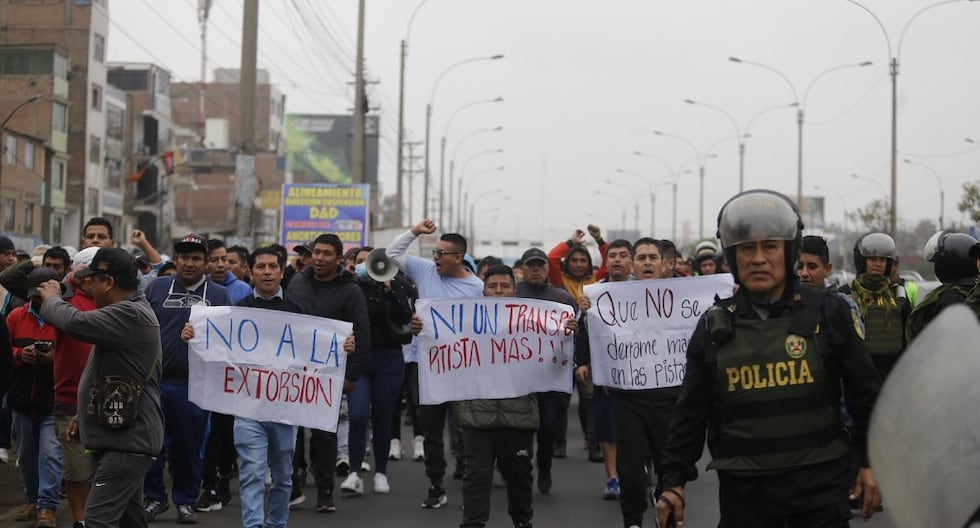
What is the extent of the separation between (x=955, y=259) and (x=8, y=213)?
4480cm

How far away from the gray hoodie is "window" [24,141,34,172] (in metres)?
44.2

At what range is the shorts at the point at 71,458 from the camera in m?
8.01

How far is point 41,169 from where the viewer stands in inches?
1959

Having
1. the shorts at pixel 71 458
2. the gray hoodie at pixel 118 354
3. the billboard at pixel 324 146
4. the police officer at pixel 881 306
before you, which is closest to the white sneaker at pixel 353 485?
the shorts at pixel 71 458

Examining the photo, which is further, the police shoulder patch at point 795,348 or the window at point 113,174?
the window at point 113,174

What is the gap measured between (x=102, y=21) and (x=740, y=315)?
56615mm

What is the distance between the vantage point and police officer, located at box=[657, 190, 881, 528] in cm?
459

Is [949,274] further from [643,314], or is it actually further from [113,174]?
[113,174]

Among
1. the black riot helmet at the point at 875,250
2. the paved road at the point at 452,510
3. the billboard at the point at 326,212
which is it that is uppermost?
the billboard at the point at 326,212

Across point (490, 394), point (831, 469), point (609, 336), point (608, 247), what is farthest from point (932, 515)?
point (608, 247)

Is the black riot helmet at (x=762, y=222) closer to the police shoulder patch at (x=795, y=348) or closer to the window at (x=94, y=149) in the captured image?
the police shoulder patch at (x=795, y=348)

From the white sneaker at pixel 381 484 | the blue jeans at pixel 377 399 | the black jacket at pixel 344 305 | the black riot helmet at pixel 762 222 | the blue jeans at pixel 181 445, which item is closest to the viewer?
the black riot helmet at pixel 762 222

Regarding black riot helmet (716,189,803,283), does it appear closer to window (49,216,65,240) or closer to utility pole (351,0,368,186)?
utility pole (351,0,368,186)

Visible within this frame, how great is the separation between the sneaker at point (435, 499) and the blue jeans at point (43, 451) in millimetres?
2855
